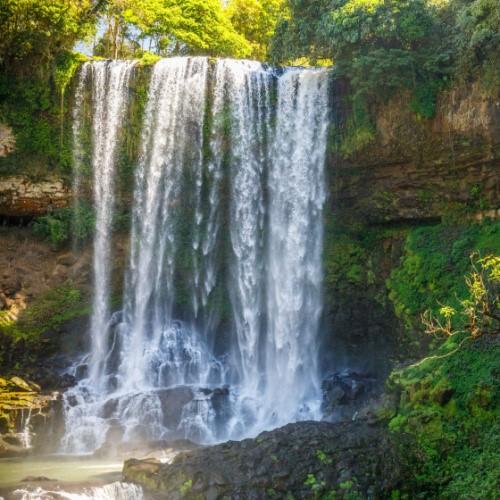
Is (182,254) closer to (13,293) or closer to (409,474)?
(13,293)

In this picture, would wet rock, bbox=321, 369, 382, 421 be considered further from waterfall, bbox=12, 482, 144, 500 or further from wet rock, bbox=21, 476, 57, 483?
wet rock, bbox=21, 476, 57, 483

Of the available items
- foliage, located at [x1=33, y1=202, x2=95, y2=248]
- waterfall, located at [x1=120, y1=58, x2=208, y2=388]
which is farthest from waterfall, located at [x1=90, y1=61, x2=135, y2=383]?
waterfall, located at [x1=120, y1=58, x2=208, y2=388]

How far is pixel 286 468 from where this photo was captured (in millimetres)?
10203

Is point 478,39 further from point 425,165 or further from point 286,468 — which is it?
point 286,468

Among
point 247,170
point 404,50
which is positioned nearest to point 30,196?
point 247,170

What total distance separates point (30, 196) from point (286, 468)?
535 inches

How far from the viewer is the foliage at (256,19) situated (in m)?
32.8

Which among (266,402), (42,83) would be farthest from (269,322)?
(42,83)

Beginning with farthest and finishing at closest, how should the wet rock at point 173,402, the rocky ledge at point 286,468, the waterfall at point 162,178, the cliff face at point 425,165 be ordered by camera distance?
the waterfall at point 162,178
the cliff face at point 425,165
the wet rock at point 173,402
the rocky ledge at point 286,468

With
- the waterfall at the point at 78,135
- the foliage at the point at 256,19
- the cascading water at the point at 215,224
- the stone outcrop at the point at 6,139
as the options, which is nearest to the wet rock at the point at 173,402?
the cascading water at the point at 215,224

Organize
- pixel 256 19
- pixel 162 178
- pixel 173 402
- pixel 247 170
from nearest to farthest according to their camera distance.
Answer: pixel 173 402 < pixel 247 170 < pixel 162 178 < pixel 256 19

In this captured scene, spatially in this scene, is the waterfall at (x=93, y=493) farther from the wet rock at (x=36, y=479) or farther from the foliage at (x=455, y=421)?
the foliage at (x=455, y=421)

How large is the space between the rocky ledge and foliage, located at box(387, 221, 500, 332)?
544cm

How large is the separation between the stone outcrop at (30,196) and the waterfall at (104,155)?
1160 mm
